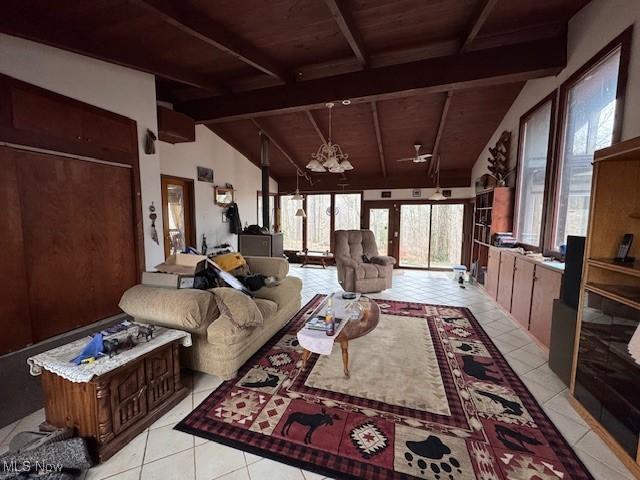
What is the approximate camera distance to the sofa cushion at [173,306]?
1969mm

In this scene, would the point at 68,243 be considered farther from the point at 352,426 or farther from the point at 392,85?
the point at 392,85

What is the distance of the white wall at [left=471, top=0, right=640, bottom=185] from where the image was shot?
7.16 feet

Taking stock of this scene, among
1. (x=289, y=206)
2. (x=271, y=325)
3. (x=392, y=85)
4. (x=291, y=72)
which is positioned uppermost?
(x=291, y=72)

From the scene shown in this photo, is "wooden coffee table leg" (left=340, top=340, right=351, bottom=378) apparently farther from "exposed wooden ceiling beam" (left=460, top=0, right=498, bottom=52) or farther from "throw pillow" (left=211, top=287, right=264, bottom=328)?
"exposed wooden ceiling beam" (left=460, top=0, right=498, bottom=52)

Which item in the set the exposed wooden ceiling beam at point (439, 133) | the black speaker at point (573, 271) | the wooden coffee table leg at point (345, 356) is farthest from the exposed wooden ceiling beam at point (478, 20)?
the wooden coffee table leg at point (345, 356)

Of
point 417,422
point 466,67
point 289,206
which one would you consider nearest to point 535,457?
point 417,422

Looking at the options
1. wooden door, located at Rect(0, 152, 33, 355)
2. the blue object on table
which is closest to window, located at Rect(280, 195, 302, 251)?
wooden door, located at Rect(0, 152, 33, 355)

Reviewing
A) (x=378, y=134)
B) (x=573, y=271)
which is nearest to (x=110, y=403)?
(x=573, y=271)

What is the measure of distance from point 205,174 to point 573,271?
5.68m

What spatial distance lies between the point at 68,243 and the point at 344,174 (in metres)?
5.90

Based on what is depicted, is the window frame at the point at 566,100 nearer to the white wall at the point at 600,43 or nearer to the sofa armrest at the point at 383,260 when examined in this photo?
the white wall at the point at 600,43

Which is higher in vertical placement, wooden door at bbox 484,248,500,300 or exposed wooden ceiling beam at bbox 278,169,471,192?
exposed wooden ceiling beam at bbox 278,169,471,192

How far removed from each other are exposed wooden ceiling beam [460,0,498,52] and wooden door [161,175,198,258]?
4.71 meters

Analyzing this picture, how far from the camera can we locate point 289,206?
8109 mm
